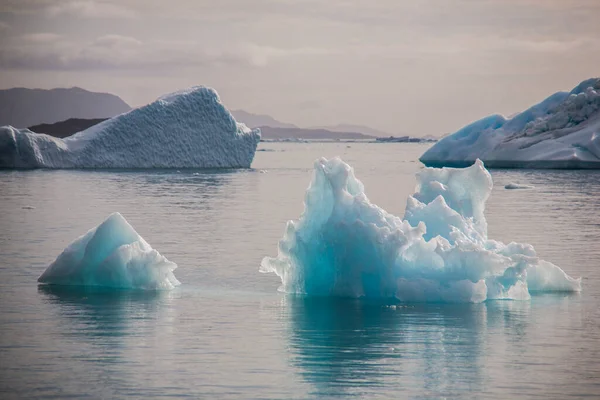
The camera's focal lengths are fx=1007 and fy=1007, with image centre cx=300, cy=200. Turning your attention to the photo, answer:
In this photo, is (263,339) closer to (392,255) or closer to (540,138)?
(392,255)

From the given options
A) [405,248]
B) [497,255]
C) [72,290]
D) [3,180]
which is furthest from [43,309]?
[3,180]

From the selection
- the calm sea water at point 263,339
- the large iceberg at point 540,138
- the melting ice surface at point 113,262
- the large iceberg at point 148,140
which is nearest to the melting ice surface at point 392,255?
the calm sea water at point 263,339

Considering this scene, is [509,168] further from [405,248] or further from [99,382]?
[99,382]

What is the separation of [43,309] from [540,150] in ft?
109

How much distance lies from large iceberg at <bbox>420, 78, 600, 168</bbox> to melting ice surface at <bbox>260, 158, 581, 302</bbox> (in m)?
29.2

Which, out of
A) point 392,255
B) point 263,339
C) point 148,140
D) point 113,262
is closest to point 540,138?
point 148,140

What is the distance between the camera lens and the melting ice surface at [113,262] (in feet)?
38.3

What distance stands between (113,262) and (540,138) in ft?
107

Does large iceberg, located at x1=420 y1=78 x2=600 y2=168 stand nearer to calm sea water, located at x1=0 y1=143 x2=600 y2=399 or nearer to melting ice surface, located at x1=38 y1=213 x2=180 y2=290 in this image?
calm sea water, located at x1=0 y1=143 x2=600 y2=399

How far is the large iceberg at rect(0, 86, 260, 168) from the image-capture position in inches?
1563

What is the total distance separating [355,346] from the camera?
895 centimetres

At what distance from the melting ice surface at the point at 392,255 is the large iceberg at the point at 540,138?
29.2 metres

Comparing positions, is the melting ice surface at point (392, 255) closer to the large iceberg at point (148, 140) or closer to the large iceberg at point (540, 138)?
the large iceberg at point (148, 140)

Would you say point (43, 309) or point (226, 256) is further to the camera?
point (226, 256)
